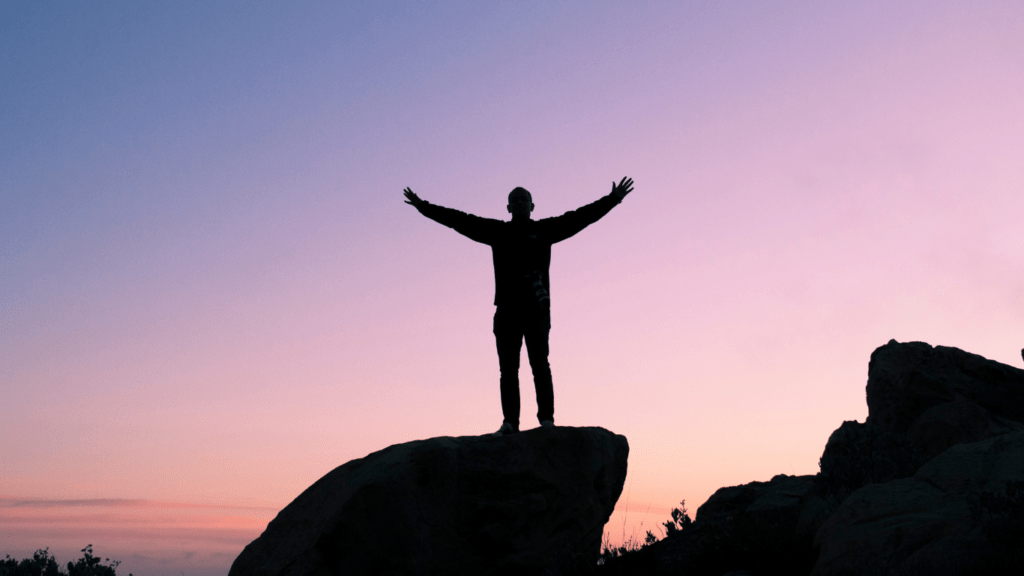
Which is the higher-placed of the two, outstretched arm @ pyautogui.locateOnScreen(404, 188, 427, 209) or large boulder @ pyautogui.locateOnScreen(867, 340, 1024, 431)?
outstretched arm @ pyautogui.locateOnScreen(404, 188, 427, 209)

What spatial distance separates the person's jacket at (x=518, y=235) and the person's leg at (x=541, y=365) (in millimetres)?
366

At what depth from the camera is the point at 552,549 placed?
26.8 ft

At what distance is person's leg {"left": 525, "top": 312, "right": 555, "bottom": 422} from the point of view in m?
8.95

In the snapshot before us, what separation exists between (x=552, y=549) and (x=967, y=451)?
4.15m

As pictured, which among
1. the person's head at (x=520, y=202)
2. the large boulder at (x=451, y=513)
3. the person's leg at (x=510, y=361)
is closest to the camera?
the large boulder at (x=451, y=513)

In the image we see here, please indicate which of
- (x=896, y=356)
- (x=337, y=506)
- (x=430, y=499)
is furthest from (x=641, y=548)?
(x=896, y=356)

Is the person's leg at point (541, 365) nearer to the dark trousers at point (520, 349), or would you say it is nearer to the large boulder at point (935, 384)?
the dark trousers at point (520, 349)

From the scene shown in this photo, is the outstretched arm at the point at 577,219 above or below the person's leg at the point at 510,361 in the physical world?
above

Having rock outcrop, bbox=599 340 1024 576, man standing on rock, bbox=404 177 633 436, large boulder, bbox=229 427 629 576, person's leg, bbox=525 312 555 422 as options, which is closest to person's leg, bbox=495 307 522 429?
man standing on rock, bbox=404 177 633 436

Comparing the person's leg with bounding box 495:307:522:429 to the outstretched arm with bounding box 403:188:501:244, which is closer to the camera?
the person's leg with bounding box 495:307:522:429

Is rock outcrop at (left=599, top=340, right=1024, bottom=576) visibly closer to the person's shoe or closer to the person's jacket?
the person's shoe

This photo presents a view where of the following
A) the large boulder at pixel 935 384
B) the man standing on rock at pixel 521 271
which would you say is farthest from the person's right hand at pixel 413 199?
the large boulder at pixel 935 384

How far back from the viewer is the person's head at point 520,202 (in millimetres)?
9586

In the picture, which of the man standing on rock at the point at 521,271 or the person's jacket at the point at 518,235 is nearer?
the man standing on rock at the point at 521,271
